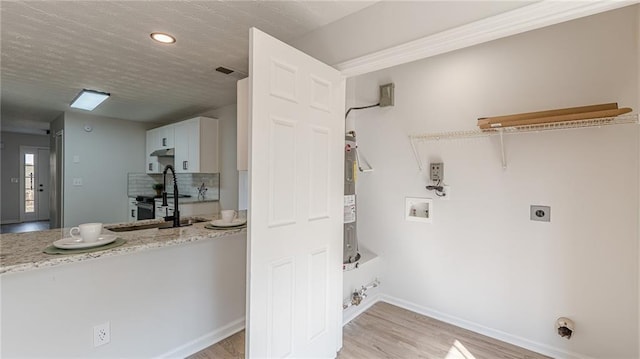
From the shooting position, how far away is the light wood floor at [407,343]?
1985 millimetres

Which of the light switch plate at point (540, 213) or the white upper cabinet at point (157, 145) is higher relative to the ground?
the white upper cabinet at point (157, 145)

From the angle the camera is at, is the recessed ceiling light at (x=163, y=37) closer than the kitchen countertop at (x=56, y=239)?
No

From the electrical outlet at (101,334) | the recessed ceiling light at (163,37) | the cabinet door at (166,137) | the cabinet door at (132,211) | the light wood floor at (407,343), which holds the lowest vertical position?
the light wood floor at (407,343)

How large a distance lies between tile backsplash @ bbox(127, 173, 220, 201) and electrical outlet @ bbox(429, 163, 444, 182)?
3.18 metres

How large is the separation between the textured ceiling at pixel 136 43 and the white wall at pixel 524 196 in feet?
4.10

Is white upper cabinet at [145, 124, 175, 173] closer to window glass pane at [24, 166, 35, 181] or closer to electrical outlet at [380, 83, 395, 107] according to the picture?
electrical outlet at [380, 83, 395, 107]

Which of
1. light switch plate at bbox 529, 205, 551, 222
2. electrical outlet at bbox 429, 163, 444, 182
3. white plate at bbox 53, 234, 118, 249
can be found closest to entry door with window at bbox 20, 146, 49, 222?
white plate at bbox 53, 234, 118, 249

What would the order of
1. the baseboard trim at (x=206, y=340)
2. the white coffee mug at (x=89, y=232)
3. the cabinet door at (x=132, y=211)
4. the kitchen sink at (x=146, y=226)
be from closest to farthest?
the white coffee mug at (x=89, y=232), the baseboard trim at (x=206, y=340), the kitchen sink at (x=146, y=226), the cabinet door at (x=132, y=211)

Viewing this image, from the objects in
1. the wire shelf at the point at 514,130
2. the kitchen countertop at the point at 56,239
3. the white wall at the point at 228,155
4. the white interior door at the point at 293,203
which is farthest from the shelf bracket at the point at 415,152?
the white wall at the point at 228,155

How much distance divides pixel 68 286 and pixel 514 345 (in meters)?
2.89

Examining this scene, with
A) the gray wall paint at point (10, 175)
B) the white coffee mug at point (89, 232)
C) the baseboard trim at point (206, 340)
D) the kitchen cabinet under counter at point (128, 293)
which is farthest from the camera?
the gray wall paint at point (10, 175)

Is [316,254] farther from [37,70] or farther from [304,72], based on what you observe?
[37,70]

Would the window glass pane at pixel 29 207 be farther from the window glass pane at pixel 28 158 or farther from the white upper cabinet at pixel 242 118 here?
the white upper cabinet at pixel 242 118

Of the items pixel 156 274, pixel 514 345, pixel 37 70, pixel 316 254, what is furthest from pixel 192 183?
pixel 514 345
